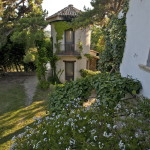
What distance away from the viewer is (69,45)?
13.2m

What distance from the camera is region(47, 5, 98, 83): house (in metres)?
12.6

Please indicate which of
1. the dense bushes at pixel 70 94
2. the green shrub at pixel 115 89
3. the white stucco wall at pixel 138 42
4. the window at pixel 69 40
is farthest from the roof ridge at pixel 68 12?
the green shrub at pixel 115 89

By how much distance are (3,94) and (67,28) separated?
310 inches

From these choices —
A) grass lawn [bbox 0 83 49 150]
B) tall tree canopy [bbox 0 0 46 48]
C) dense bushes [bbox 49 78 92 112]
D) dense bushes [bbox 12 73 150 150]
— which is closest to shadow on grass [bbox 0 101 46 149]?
grass lawn [bbox 0 83 49 150]

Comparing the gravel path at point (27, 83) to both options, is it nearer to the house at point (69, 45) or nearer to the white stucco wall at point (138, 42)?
the house at point (69, 45)

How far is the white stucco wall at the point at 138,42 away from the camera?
3392 mm

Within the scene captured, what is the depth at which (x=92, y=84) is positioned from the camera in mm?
4262

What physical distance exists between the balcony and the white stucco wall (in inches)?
347

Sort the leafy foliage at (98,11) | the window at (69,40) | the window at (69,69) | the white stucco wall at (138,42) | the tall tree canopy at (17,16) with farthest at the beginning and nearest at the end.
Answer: the window at (69,69)
the window at (69,40)
the tall tree canopy at (17,16)
the leafy foliage at (98,11)
the white stucco wall at (138,42)

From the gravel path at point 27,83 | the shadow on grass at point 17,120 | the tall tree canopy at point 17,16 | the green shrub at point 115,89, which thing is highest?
the tall tree canopy at point 17,16

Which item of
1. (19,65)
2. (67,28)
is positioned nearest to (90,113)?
(67,28)

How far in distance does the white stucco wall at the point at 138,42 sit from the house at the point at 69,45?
29.0 ft

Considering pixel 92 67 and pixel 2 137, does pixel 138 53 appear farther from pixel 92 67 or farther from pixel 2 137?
pixel 92 67

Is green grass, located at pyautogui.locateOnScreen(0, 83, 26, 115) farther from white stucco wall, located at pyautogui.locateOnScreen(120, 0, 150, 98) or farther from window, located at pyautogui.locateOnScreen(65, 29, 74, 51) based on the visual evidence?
white stucco wall, located at pyautogui.locateOnScreen(120, 0, 150, 98)
